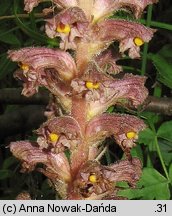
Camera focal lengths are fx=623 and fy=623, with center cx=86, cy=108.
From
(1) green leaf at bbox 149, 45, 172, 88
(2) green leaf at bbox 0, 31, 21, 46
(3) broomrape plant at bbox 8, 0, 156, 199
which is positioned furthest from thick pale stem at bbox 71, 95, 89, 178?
(2) green leaf at bbox 0, 31, 21, 46

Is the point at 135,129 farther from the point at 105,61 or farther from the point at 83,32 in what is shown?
the point at 83,32

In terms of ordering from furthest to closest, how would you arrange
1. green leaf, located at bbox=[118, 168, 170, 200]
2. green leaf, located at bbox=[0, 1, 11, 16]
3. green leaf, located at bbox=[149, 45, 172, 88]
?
green leaf, located at bbox=[0, 1, 11, 16]
green leaf, located at bbox=[149, 45, 172, 88]
green leaf, located at bbox=[118, 168, 170, 200]

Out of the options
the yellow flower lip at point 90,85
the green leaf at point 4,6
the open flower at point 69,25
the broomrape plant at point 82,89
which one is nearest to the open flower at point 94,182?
the broomrape plant at point 82,89

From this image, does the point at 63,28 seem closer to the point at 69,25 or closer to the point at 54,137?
the point at 69,25

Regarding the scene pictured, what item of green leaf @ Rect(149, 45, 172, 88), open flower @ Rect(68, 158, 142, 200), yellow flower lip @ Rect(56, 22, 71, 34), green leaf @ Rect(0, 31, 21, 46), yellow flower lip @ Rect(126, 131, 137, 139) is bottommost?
open flower @ Rect(68, 158, 142, 200)

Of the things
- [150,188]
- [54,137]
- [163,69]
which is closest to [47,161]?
[54,137]

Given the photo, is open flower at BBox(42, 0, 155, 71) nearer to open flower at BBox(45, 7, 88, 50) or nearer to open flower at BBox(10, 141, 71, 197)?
open flower at BBox(45, 7, 88, 50)

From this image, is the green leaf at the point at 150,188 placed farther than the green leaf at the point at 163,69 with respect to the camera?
No

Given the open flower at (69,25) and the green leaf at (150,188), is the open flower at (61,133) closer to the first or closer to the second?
the open flower at (69,25)
